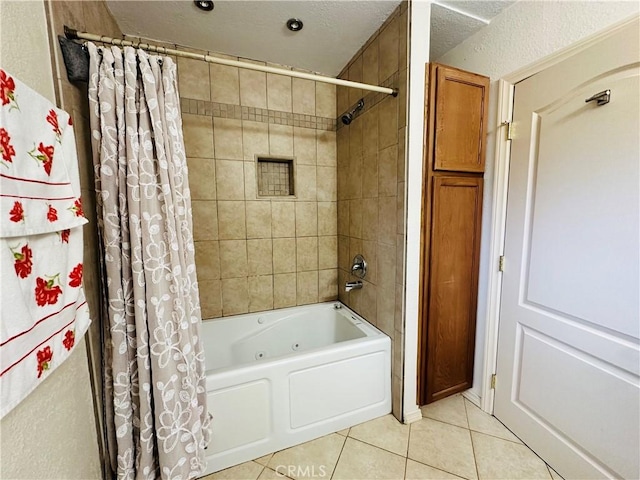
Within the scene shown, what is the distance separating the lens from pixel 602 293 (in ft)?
3.83

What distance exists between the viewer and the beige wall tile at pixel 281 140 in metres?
2.16

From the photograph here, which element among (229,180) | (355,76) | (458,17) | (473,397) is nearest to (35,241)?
(229,180)

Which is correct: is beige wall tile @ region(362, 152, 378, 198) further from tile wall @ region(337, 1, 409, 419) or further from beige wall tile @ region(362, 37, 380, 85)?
beige wall tile @ region(362, 37, 380, 85)

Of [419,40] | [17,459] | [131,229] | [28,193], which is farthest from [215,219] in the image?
[419,40]

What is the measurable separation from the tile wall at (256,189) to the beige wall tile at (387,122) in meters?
0.68

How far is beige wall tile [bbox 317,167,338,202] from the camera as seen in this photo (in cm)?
235

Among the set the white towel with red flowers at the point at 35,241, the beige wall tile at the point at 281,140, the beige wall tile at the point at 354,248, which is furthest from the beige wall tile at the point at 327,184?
the white towel with red flowers at the point at 35,241

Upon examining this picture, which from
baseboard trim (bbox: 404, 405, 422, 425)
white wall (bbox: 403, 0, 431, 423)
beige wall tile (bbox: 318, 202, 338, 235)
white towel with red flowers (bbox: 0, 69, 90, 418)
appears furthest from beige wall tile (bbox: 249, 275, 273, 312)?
white towel with red flowers (bbox: 0, 69, 90, 418)

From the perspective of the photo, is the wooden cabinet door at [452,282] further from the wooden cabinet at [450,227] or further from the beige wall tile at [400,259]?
the beige wall tile at [400,259]

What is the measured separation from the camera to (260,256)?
2.24 metres

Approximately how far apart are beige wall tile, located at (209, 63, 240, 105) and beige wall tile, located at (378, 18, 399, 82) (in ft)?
3.59

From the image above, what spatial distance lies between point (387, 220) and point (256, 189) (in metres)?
1.10

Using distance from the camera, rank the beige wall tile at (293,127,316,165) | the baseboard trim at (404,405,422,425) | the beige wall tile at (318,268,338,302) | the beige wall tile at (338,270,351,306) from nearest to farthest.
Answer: the baseboard trim at (404,405,422,425), the beige wall tile at (293,127,316,165), the beige wall tile at (338,270,351,306), the beige wall tile at (318,268,338,302)

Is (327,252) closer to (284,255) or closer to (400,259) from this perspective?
(284,255)
